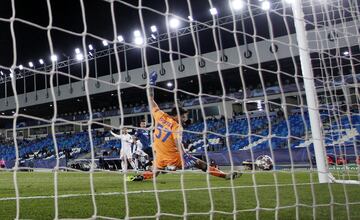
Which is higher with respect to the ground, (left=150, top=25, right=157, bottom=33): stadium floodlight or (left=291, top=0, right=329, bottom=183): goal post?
(left=150, top=25, right=157, bottom=33): stadium floodlight

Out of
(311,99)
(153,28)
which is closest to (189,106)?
(153,28)

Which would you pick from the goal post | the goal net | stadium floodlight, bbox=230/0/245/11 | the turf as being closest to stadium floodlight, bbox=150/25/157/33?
the goal net

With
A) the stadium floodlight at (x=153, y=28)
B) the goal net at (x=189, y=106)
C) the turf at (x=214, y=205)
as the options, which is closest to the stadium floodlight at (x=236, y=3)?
the goal net at (x=189, y=106)

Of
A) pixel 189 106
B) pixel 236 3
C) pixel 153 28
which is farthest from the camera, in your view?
pixel 189 106

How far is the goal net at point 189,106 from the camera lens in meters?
5.14

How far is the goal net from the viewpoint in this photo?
5137 mm

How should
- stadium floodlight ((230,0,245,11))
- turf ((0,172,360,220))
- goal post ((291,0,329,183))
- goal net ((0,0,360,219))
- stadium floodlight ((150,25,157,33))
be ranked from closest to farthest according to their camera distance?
turf ((0,172,360,220)) → stadium floodlight ((230,0,245,11)) → goal net ((0,0,360,219)) → goal post ((291,0,329,183)) → stadium floodlight ((150,25,157,33))

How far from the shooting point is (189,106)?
27.5 metres

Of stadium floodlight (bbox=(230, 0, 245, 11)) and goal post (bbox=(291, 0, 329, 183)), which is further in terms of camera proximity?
goal post (bbox=(291, 0, 329, 183))

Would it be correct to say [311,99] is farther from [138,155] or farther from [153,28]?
[153,28]

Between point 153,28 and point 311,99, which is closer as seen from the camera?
point 311,99

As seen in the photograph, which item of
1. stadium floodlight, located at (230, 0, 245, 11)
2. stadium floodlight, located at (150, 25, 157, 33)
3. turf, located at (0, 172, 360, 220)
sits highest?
stadium floodlight, located at (150, 25, 157, 33)

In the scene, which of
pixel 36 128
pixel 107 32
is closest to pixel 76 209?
pixel 107 32

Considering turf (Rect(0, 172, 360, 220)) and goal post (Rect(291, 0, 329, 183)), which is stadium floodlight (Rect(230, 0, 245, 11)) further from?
turf (Rect(0, 172, 360, 220))
